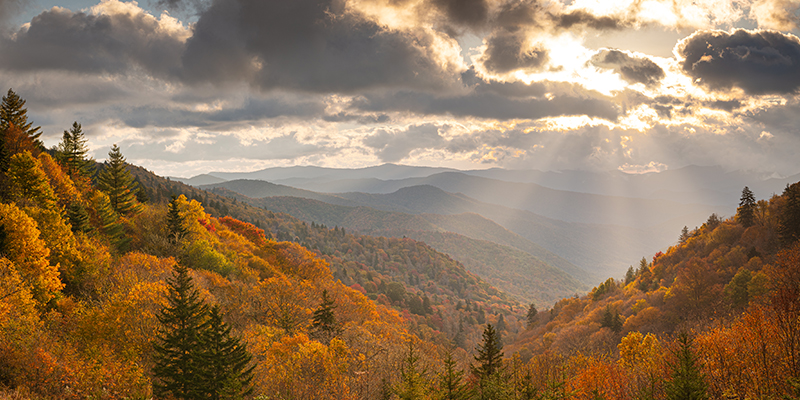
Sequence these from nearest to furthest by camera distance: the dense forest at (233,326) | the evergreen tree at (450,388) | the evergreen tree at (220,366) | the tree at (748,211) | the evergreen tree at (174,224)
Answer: the dense forest at (233,326) < the evergreen tree at (450,388) < the evergreen tree at (220,366) < the evergreen tree at (174,224) < the tree at (748,211)

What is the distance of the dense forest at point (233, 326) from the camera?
82.3 feet

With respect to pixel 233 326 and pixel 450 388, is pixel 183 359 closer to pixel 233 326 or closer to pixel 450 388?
pixel 450 388

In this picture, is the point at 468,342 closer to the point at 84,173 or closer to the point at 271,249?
the point at 271,249

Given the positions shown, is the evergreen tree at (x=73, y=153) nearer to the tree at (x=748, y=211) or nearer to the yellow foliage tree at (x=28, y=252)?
the yellow foliage tree at (x=28, y=252)

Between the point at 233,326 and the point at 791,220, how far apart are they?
99.8 m

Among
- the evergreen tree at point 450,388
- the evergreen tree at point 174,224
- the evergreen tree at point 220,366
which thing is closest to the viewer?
the evergreen tree at point 450,388

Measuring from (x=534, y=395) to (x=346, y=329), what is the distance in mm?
34981

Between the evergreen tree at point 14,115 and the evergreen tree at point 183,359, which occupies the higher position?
the evergreen tree at point 14,115

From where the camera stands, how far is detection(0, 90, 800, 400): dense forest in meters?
25.1

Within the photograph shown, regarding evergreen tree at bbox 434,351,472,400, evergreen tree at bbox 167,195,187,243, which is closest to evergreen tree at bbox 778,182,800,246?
evergreen tree at bbox 434,351,472,400

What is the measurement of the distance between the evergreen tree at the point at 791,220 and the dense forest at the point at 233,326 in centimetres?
25

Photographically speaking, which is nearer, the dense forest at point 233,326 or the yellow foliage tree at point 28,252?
the dense forest at point 233,326

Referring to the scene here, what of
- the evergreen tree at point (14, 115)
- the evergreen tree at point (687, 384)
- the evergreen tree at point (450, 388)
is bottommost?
the evergreen tree at point (450, 388)

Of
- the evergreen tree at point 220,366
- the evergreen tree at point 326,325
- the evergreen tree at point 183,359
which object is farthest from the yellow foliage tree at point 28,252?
the evergreen tree at point 326,325
